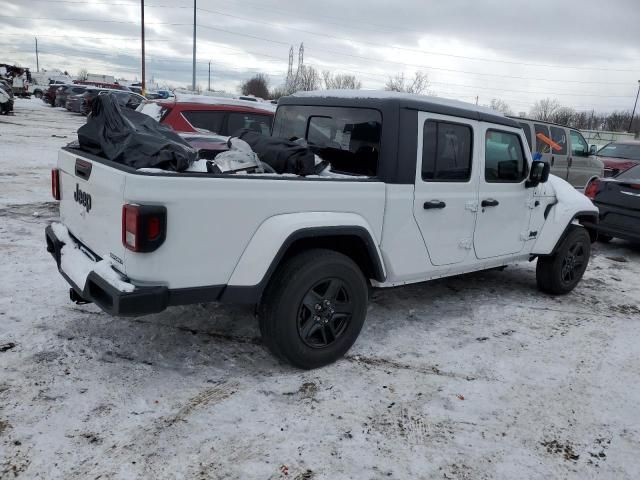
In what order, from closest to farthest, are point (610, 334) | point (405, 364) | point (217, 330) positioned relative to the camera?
point (405, 364), point (217, 330), point (610, 334)

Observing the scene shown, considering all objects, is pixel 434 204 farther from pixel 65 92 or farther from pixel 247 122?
pixel 65 92

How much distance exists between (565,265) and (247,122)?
537 cm

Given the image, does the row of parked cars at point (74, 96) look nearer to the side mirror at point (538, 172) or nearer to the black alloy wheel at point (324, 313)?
the side mirror at point (538, 172)

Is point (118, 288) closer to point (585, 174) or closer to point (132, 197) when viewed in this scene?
point (132, 197)

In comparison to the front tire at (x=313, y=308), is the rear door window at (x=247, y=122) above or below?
above

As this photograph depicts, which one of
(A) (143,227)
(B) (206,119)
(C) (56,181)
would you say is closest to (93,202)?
(A) (143,227)

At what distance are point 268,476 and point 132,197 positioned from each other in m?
1.54

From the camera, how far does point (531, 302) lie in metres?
5.32

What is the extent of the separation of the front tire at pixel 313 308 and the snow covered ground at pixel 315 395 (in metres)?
0.19

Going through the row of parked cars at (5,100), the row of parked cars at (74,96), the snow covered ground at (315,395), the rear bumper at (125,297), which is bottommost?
the snow covered ground at (315,395)

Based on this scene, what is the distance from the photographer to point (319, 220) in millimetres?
3191

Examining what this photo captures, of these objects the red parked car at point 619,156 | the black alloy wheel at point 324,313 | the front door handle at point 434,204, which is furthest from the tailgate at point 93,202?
the red parked car at point 619,156

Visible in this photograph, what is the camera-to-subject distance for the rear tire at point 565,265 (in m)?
5.37

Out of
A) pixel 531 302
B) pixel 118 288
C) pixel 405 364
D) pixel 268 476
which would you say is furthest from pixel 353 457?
pixel 531 302
